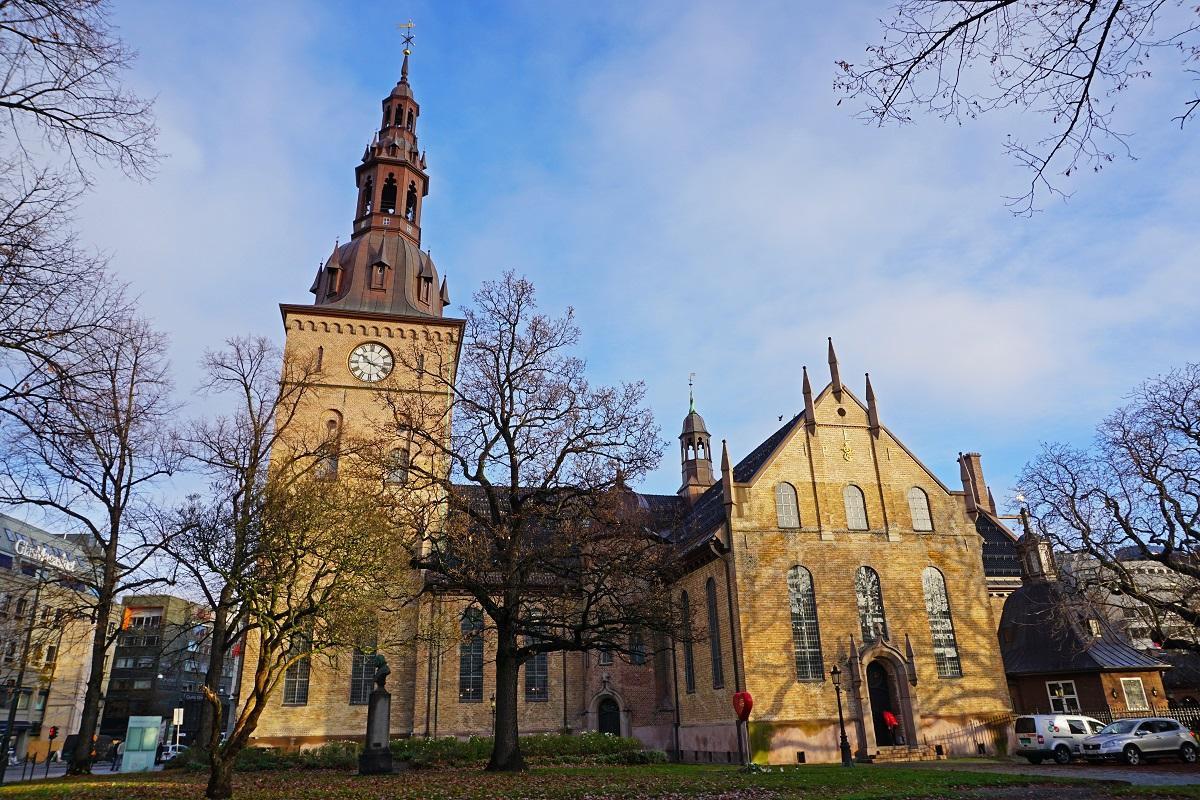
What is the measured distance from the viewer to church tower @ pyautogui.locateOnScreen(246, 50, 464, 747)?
3250 centimetres

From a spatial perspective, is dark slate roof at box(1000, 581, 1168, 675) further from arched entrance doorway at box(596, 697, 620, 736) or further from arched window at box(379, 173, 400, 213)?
arched window at box(379, 173, 400, 213)

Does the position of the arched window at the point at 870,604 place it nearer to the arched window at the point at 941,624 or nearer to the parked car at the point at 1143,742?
the arched window at the point at 941,624

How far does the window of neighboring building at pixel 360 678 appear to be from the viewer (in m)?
33.0

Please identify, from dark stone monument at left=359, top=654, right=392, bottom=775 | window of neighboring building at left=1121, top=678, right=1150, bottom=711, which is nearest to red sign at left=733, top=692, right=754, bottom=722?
dark stone monument at left=359, top=654, right=392, bottom=775

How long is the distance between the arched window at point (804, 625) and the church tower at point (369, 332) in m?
15.8

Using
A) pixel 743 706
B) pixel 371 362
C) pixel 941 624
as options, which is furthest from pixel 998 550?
pixel 371 362

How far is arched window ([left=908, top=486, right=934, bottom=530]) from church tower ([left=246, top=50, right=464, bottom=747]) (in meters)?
19.9

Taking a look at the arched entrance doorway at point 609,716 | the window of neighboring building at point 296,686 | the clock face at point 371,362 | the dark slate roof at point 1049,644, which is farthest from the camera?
the clock face at point 371,362

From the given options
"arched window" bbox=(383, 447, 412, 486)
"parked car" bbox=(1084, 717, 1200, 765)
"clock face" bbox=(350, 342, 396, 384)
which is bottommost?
"parked car" bbox=(1084, 717, 1200, 765)

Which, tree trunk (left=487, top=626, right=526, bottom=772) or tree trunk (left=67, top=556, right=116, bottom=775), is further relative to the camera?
tree trunk (left=67, top=556, right=116, bottom=775)

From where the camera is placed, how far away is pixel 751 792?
14.8 meters

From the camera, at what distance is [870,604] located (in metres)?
30.0

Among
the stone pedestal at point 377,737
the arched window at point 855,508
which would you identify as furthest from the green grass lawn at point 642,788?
the arched window at point 855,508


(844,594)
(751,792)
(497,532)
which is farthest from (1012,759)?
(497,532)
